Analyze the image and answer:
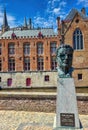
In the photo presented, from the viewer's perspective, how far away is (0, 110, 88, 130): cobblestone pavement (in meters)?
8.51

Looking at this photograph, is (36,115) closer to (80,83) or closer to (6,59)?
(80,83)

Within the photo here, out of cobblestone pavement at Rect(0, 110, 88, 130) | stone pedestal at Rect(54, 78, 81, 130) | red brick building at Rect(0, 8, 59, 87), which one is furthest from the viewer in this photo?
red brick building at Rect(0, 8, 59, 87)

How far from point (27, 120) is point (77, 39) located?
2183 centimetres

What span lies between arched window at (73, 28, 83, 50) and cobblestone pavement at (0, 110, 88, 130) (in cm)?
2023

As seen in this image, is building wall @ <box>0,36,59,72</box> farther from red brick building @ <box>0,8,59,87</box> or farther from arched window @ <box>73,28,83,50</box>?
arched window @ <box>73,28,83,50</box>

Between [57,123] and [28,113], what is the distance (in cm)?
465

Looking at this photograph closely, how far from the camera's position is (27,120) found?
9906 mm

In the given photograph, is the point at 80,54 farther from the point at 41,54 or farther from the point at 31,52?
the point at 31,52

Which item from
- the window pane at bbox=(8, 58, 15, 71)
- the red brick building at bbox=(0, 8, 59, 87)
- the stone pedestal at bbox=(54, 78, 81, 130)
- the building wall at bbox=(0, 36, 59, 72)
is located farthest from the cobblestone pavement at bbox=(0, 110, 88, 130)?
the window pane at bbox=(8, 58, 15, 71)

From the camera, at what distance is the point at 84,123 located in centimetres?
912

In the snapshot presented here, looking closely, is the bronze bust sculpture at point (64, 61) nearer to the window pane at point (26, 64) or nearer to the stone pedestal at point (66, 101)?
the stone pedestal at point (66, 101)

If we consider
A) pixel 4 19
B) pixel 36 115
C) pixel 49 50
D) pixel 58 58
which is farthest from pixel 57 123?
pixel 4 19

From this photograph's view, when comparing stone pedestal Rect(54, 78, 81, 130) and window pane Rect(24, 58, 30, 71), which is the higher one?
window pane Rect(24, 58, 30, 71)

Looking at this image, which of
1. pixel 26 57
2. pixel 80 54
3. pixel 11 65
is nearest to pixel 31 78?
pixel 26 57
